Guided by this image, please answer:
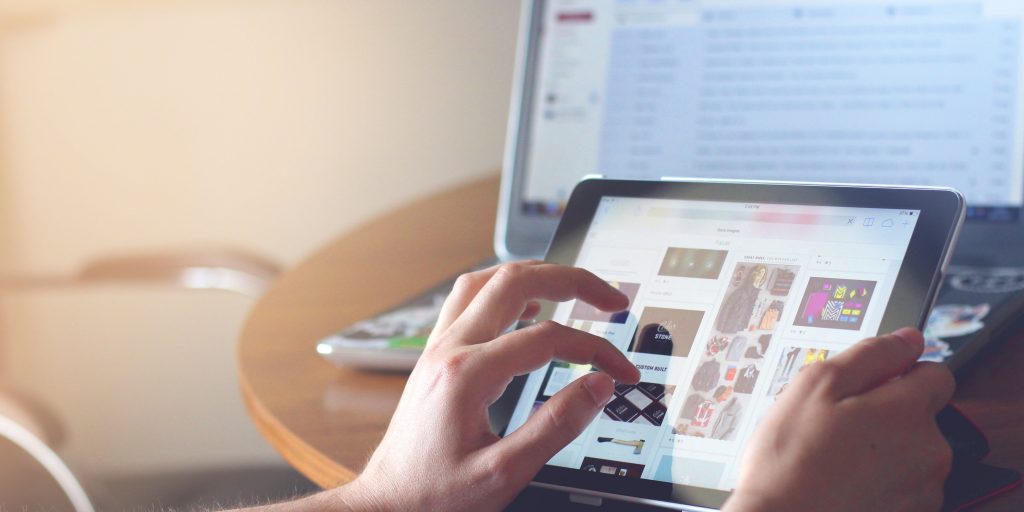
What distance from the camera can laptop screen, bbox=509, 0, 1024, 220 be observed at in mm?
870

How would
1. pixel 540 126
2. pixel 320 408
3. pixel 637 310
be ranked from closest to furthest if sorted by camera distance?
1. pixel 637 310
2. pixel 320 408
3. pixel 540 126

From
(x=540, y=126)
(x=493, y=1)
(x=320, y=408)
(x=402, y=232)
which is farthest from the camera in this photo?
(x=493, y=1)

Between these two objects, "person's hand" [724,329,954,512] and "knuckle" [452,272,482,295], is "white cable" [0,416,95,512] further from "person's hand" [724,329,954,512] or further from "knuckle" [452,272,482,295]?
"person's hand" [724,329,954,512]

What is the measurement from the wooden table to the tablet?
0.13 m

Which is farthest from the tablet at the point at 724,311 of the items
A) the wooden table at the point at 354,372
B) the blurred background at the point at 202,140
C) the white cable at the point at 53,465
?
the blurred background at the point at 202,140

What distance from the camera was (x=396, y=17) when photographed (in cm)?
183

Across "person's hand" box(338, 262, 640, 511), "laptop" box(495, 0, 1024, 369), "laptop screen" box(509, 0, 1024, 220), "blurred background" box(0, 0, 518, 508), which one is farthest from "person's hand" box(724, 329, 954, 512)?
"blurred background" box(0, 0, 518, 508)

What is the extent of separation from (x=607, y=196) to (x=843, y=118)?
34 cm

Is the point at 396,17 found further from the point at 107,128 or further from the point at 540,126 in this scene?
the point at 540,126

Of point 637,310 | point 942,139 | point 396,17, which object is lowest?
point 637,310

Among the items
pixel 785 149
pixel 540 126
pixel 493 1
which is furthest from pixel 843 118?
pixel 493 1

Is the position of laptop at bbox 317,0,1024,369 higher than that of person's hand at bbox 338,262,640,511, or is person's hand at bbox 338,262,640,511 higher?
laptop at bbox 317,0,1024,369

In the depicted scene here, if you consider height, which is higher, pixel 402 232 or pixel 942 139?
pixel 942 139

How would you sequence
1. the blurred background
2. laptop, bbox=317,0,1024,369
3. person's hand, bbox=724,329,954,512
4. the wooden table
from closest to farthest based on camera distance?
person's hand, bbox=724,329,954,512, the wooden table, laptop, bbox=317,0,1024,369, the blurred background
